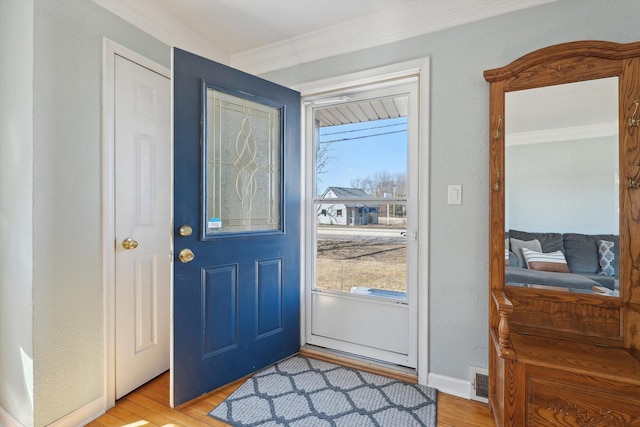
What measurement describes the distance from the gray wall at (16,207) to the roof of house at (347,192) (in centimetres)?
176

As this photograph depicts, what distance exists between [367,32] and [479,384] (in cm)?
231

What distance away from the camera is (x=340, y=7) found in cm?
198

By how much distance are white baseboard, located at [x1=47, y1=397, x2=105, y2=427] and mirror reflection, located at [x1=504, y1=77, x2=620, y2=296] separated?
234cm

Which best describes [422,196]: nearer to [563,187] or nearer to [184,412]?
[563,187]

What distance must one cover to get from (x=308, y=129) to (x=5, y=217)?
74.1 inches

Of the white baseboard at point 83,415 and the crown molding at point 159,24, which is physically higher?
the crown molding at point 159,24

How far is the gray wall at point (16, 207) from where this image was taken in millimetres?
1475

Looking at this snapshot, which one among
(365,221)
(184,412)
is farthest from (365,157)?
(184,412)

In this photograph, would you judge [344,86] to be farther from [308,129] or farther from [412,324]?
[412,324]

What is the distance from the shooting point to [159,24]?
2012mm

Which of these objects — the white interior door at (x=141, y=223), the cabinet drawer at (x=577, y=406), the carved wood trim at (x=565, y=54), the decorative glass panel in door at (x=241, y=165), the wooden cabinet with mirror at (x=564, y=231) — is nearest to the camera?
the cabinet drawer at (x=577, y=406)

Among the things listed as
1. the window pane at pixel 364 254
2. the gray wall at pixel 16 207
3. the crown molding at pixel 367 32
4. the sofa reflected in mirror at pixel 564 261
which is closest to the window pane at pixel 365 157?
the window pane at pixel 364 254

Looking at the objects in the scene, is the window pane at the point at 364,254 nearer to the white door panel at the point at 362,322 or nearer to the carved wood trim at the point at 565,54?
the white door panel at the point at 362,322

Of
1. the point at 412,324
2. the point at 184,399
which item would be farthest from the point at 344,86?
the point at 184,399
